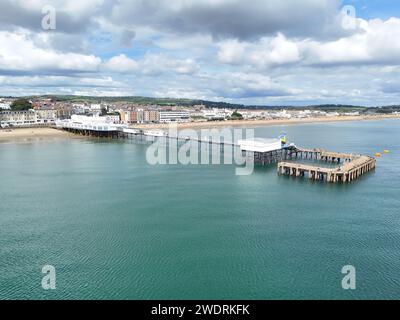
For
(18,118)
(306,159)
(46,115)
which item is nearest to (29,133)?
(18,118)

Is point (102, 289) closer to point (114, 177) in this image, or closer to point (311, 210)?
point (311, 210)

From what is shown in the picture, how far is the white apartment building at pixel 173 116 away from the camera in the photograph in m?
141

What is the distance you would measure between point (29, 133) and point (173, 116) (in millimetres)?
69989

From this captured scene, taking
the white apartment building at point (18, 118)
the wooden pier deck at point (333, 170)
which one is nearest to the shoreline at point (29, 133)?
the white apartment building at point (18, 118)

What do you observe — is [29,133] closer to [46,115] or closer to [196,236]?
[46,115]

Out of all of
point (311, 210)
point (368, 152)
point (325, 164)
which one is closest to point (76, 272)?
point (311, 210)

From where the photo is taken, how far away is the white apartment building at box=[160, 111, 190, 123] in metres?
141

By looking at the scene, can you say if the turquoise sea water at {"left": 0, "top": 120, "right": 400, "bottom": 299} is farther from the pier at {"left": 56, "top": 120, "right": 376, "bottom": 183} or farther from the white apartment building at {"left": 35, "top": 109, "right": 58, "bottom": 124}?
the white apartment building at {"left": 35, "top": 109, "right": 58, "bottom": 124}

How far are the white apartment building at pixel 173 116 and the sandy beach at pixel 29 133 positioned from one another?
5525 centimetres

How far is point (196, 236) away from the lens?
22172mm

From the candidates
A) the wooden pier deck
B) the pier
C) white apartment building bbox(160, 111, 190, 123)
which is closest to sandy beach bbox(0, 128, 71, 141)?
the pier

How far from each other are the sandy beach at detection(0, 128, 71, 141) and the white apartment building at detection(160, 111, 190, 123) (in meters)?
55.2

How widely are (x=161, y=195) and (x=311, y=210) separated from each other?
12557mm

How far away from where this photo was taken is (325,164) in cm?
4747
